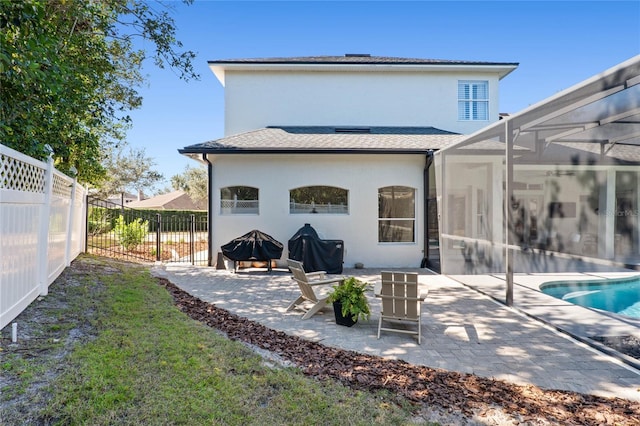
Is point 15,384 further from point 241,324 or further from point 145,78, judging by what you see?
point 145,78

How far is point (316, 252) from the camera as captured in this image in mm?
9977

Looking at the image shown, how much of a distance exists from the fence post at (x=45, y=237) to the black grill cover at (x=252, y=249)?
4669mm

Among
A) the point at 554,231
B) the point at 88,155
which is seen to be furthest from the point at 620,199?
the point at 88,155

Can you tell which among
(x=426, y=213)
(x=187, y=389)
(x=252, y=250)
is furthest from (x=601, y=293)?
(x=187, y=389)

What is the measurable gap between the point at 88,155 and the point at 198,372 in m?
8.47

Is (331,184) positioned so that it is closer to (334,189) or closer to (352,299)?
(334,189)

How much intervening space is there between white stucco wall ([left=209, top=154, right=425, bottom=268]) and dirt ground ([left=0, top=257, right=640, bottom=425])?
612cm

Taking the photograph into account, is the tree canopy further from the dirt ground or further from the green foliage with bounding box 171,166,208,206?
the green foliage with bounding box 171,166,208,206

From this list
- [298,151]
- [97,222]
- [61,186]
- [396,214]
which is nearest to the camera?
[61,186]

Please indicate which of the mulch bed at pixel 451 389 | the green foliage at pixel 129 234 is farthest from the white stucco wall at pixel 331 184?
the mulch bed at pixel 451 389

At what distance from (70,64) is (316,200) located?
278 inches

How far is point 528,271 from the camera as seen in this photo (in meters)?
7.28

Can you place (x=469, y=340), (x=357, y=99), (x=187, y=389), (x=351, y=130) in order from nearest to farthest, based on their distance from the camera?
(x=187, y=389) → (x=469, y=340) → (x=351, y=130) → (x=357, y=99)

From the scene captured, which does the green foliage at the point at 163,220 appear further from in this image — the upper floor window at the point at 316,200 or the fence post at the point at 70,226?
the fence post at the point at 70,226
